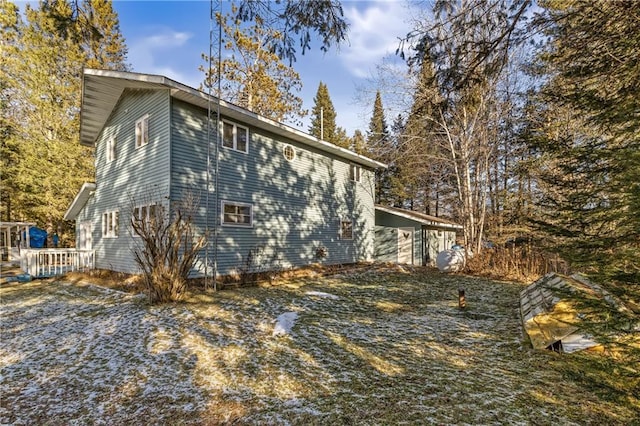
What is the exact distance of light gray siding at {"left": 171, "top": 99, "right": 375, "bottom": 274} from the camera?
9734 mm

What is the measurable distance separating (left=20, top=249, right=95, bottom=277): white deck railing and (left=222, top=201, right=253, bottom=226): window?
21.2 feet

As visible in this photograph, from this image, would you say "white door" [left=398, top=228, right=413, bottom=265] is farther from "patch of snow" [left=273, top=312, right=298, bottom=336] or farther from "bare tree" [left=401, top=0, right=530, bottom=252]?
"bare tree" [left=401, top=0, right=530, bottom=252]

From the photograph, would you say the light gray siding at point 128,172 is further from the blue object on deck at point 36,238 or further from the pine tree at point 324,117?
the pine tree at point 324,117

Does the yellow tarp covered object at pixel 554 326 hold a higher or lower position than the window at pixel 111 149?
lower

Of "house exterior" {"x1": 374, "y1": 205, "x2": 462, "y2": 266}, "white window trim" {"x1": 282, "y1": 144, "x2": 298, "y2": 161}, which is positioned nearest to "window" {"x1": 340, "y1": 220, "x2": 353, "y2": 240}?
"house exterior" {"x1": 374, "y1": 205, "x2": 462, "y2": 266}

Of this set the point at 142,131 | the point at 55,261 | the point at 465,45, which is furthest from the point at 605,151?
the point at 55,261

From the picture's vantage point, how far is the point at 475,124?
1406 cm

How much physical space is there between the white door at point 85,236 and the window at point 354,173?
11.6 meters

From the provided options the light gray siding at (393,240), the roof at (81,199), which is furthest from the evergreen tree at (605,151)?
the roof at (81,199)

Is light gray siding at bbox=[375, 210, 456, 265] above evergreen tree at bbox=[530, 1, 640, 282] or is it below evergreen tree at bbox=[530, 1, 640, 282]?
below

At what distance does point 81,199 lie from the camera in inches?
562

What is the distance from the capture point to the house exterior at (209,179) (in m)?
9.50

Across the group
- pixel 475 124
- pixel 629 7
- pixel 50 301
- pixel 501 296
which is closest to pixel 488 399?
pixel 629 7

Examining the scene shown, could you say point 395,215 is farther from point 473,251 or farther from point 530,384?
point 530,384
